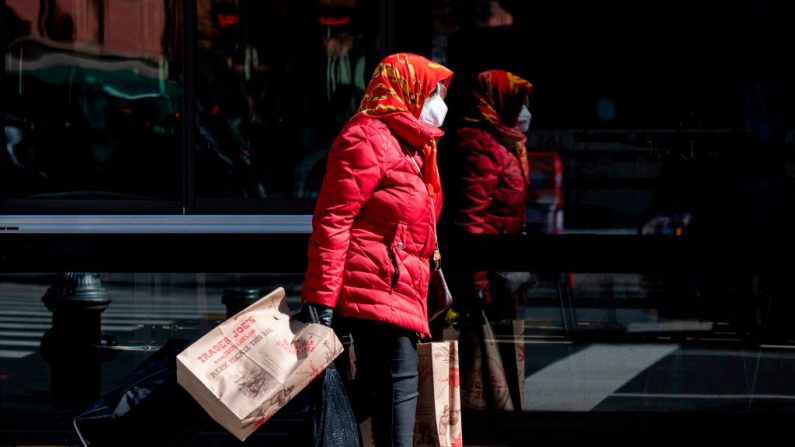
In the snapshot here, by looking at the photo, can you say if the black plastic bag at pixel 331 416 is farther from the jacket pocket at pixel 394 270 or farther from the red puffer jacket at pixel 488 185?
the red puffer jacket at pixel 488 185

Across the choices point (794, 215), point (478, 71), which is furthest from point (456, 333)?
point (794, 215)

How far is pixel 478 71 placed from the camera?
6.10m

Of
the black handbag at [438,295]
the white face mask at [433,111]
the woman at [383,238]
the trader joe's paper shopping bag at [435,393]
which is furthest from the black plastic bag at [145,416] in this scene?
the white face mask at [433,111]

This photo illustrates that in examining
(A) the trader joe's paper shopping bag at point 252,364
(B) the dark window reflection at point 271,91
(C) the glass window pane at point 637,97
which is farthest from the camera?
(B) the dark window reflection at point 271,91

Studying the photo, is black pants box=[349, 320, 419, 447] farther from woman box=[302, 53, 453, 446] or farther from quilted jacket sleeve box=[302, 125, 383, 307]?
quilted jacket sleeve box=[302, 125, 383, 307]

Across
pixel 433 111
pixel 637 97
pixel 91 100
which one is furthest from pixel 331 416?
pixel 91 100

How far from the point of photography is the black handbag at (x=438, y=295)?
16.9 feet

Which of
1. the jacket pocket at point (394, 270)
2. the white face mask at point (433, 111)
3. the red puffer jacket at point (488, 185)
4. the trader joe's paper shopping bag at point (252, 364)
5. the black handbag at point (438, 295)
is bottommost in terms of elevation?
the trader joe's paper shopping bag at point (252, 364)

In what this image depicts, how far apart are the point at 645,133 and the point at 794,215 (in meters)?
0.92

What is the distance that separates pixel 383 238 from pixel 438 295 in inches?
20.9

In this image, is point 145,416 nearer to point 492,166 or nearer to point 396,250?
point 396,250

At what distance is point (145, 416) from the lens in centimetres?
477

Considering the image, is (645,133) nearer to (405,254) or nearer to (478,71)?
(478,71)

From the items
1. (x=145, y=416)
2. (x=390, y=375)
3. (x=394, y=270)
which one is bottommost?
(x=145, y=416)
